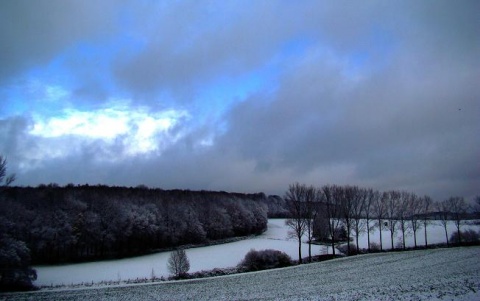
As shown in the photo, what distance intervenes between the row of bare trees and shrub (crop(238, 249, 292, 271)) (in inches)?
258

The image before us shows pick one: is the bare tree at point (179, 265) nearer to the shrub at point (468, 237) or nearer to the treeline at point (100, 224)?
the treeline at point (100, 224)

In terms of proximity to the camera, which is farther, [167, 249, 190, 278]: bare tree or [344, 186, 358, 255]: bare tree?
[344, 186, 358, 255]: bare tree

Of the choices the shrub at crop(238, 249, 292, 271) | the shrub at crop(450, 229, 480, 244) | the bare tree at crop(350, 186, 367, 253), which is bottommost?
the shrub at crop(450, 229, 480, 244)

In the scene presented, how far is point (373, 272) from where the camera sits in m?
41.8

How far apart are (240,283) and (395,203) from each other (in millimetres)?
61662

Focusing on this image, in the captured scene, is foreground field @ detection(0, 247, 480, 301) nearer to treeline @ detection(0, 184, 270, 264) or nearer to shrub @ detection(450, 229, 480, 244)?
treeline @ detection(0, 184, 270, 264)

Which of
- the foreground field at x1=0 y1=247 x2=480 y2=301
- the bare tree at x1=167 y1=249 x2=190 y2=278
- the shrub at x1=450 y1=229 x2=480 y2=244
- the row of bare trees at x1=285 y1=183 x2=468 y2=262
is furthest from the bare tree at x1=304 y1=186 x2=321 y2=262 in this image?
the shrub at x1=450 y1=229 x2=480 y2=244

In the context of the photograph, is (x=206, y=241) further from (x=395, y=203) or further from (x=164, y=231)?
(x=395, y=203)

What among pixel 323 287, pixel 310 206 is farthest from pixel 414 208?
pixel 323 287

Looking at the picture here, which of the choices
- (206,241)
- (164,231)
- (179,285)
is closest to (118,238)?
(164,231)

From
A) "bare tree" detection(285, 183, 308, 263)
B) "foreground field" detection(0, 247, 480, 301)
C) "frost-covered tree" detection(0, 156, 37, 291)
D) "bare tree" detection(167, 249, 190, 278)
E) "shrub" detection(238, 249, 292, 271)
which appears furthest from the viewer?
"bare tree" detection(285, 183, 308, 263)

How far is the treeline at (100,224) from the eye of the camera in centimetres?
6831

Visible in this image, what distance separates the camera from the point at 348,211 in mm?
72250

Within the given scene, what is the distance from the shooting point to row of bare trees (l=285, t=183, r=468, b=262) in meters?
65.4
